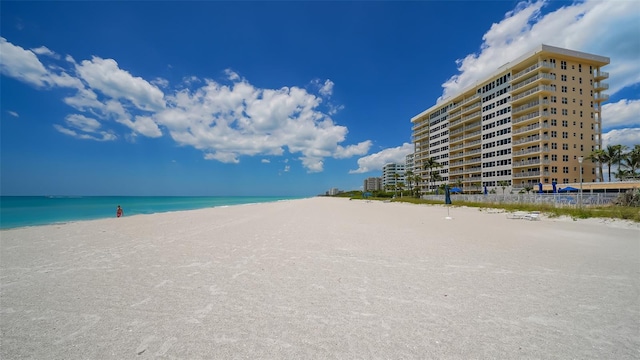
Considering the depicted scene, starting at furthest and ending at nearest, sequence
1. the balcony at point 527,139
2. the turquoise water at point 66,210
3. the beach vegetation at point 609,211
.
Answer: the balcony at point 527,139 < the turquoise water at point 66,210 < the beach vegetation at point 609,211

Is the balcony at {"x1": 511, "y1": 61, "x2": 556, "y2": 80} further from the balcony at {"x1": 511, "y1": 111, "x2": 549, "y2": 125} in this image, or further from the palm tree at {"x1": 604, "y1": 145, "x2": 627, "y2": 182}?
the palm tree at {"x1": 604, "y1": 145, "x2": 627, "y2": 182}

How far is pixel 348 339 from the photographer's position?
340cm

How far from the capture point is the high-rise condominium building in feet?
160

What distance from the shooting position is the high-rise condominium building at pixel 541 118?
1914 inches

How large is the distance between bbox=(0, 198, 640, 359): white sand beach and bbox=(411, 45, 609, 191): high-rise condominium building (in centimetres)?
5239

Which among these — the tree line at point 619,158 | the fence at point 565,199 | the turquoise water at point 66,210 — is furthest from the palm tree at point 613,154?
the turquoise water at point 66,210

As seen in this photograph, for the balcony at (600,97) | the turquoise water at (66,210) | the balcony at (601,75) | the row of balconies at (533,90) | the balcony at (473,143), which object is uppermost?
the balcony at (601,75)

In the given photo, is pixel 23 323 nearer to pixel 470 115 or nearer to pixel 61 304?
pixel 61 304

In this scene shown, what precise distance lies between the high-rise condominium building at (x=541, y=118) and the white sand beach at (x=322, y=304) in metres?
52.4

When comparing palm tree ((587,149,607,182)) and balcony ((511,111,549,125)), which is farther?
balcony ((511,111,549,125))

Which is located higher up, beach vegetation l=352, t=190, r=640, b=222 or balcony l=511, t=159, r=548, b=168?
balcony l=511, t=159, r=548, b=168

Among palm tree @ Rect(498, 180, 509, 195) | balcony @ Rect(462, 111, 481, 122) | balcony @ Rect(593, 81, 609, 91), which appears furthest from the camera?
balcony @ Rect(462, 111, 481, 122)

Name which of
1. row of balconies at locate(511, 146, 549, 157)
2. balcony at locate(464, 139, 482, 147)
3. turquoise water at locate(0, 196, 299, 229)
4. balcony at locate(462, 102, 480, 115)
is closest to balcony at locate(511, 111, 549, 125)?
row of balconies at locate(511, 146, 549, 157)

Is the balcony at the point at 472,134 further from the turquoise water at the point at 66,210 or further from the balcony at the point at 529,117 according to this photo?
the turquoise water at the point at 66,210
